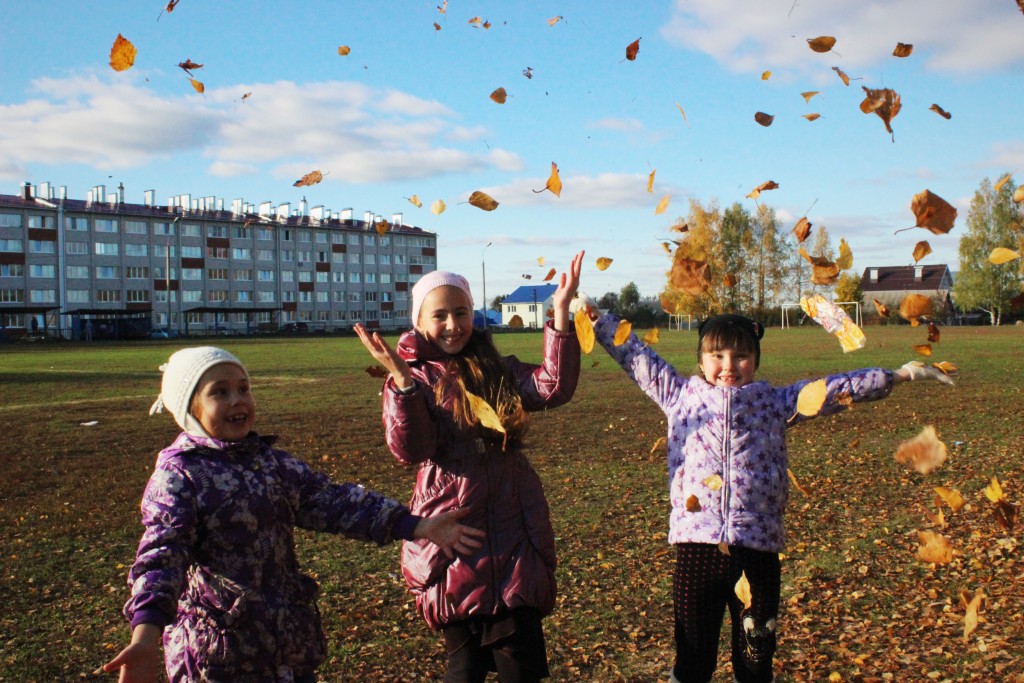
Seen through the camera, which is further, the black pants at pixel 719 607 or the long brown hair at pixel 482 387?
the black pants at pixel 719 607

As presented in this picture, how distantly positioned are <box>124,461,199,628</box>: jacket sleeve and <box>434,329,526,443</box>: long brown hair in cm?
96

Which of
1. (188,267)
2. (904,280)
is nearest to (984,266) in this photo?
(904,280)

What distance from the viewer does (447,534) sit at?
9.54ft

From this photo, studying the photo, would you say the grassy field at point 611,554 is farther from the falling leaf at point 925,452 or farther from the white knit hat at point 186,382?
the white knit hat at point 186,382

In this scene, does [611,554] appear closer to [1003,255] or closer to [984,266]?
[1003,255]

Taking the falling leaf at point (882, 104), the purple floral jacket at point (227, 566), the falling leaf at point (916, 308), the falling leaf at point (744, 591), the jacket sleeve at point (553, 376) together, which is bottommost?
the falling leaf at point (744, 591)

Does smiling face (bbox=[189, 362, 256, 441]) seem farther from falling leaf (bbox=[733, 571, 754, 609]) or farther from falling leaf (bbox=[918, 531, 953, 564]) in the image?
falling leaf (bbox=[918, 531, 953, 564])

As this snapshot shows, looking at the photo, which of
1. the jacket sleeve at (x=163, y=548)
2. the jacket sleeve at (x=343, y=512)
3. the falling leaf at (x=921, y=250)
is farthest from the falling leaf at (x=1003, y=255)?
the jacket sleeve at (x=163, y=548)

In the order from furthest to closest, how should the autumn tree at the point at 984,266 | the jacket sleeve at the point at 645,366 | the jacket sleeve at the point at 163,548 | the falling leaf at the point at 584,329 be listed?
the autumn tree at the point at 984,266
the jacket sleeve at the point at 645,366
the falling leaf at the point at 584,329
the jacket sleeve at the point at 163,548

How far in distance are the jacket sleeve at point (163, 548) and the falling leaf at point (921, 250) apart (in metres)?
3.07

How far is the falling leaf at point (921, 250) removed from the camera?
3.85 metres

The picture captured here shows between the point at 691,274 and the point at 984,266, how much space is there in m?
79.9

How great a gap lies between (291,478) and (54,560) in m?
4.71

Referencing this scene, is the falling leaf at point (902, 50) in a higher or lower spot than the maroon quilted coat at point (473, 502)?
higher
